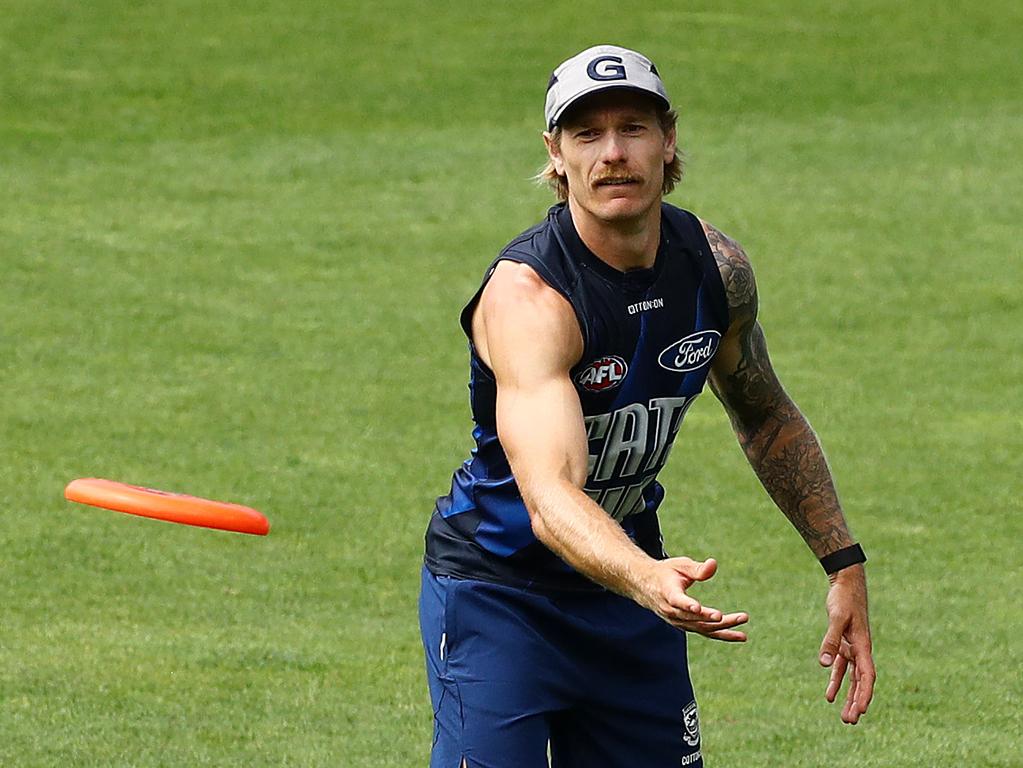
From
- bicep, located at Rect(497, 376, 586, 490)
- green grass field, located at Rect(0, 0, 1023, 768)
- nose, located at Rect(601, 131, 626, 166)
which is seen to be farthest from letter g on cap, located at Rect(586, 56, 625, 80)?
green grass field, located at Rect(0, 0, 1023, 768)

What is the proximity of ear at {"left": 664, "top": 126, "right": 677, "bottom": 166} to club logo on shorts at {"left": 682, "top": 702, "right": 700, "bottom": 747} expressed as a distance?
1.43 meters

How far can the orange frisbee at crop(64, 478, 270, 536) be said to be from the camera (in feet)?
24.6

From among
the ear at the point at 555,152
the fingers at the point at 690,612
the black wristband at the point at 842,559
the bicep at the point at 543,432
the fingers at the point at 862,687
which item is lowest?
the fingers at the point at 862,687

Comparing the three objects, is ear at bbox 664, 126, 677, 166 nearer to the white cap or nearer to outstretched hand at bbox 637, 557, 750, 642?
the white cap

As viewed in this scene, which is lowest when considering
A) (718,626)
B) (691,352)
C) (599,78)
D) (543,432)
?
(718,626)

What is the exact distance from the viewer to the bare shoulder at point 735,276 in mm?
5191

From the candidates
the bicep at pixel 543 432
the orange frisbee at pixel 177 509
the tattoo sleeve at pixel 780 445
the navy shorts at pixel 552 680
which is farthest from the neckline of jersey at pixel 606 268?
the orange frisbee at pixel 177 509

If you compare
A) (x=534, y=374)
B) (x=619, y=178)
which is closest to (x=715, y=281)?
(x=619, y=178)

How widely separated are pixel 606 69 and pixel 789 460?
4.34 ft

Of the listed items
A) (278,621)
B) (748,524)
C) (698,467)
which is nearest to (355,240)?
(698,467)

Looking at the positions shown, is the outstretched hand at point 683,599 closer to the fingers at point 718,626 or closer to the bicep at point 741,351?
the fingers at point 718,626

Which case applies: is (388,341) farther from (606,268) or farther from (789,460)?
(606,268)

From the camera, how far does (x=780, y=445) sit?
221 inches

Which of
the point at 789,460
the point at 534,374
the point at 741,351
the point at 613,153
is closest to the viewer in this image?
the point at 534,374
